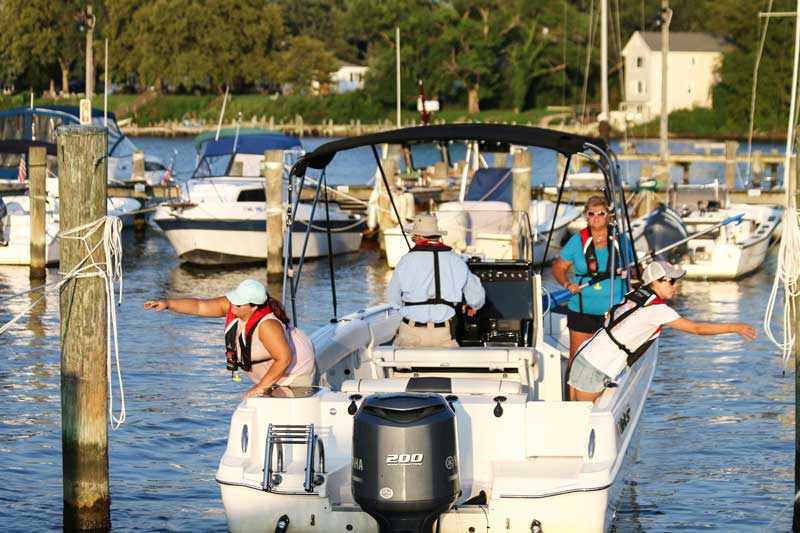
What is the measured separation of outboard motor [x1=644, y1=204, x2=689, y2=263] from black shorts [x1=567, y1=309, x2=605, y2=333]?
42.7ft

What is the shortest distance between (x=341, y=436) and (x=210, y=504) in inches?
107

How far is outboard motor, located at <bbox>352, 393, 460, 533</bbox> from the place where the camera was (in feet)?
24.3

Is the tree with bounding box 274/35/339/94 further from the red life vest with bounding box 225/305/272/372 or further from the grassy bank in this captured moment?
the red life vest with bounding box 225/305/272/372

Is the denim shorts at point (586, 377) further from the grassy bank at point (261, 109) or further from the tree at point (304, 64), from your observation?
the tree at point (304, 64)

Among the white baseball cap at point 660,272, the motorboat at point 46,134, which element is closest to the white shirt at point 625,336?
the white baseball cap at point 660,272

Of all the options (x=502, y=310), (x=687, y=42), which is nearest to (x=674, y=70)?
(x=687, y=42)

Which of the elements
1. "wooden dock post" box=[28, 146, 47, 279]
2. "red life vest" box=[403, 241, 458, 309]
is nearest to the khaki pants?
"red life vest" box=[403, 241, 458, 309]

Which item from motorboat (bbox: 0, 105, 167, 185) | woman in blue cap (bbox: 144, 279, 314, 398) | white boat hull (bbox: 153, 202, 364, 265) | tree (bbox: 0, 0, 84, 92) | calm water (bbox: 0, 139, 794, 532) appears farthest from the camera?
tree (bbox: 0, 0, 84, 92)

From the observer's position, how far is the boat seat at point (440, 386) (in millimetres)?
8859

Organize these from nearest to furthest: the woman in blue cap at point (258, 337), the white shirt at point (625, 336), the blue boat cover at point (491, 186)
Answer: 1. the woman in blue cap at point (258, 337)
2. the white shirt at point (625, 336)
3. the blue boat cover at point (491, 186)

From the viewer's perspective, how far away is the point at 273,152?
23.0 m

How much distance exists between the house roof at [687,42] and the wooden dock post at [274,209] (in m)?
76.0

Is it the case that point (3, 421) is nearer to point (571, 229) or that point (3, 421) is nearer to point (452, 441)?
point (452, 441)

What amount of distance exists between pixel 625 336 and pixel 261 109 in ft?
304
